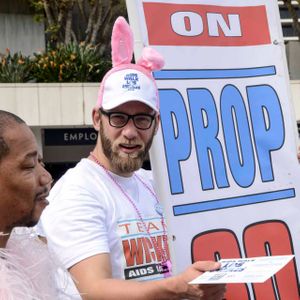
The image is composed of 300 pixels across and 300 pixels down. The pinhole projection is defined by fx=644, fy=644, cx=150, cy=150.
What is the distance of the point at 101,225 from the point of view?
2.20m

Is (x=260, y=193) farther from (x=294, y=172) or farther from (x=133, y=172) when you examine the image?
(x=133, y=172)

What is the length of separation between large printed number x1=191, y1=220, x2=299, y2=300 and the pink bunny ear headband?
1.70 ft

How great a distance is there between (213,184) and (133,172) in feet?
0.99

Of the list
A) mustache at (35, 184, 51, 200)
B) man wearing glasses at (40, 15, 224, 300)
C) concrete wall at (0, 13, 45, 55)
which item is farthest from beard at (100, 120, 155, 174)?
concrete wall at (0, 13, 45, 55)

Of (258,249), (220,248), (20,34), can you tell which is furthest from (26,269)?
(20,34)

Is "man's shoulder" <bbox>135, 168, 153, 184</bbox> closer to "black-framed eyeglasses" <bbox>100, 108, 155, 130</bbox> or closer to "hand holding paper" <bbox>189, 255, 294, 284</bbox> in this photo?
"black-framed eyeglasses" <bbox>100, 108, 155, 130</bbox>

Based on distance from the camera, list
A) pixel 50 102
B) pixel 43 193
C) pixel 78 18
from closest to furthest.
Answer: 1. pixel 43 193
2. pixel 50 102
3. pixel 78 18

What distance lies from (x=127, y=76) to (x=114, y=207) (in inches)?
19.0

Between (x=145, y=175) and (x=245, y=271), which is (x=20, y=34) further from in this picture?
(x=245, y=271)

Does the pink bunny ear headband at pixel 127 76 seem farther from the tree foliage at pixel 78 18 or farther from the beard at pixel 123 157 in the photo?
the tree foliage at pixel 78 18

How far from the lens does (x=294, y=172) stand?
253 cm

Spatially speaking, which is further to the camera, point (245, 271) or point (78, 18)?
point (78, 18)

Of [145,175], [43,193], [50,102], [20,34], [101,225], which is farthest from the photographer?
[20,34]

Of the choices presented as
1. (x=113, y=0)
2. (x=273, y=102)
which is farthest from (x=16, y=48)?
(x=273, y=102)
